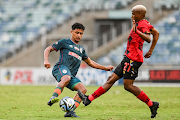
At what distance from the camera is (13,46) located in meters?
25.5

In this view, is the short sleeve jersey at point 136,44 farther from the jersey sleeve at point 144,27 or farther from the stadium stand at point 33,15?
the stadium stand at point 33,15

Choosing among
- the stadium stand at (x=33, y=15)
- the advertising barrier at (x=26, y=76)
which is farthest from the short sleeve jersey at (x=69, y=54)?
the stadium stand at (x=33, y=15)

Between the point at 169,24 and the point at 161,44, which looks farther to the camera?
the point at 169,24

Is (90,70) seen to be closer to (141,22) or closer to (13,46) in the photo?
(13,46)

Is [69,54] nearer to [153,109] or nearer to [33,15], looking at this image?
[153,109]

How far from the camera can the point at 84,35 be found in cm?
2711

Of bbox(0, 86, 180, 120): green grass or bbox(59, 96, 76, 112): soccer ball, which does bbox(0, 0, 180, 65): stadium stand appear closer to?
bbox(0, 86, 180, 120): green grass

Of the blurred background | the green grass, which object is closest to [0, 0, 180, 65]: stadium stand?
the blurred background

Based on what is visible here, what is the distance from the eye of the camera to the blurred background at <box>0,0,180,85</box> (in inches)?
823

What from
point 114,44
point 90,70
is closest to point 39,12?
point 114,44

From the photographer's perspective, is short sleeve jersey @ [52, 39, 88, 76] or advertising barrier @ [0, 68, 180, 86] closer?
short sleeve jersey @ [52, 39, 88, 76]

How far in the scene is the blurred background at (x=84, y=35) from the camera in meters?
20.9

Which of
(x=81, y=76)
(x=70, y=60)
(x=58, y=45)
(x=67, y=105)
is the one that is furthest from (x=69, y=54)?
(x=81, y=76)

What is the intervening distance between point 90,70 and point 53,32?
7809 mm
